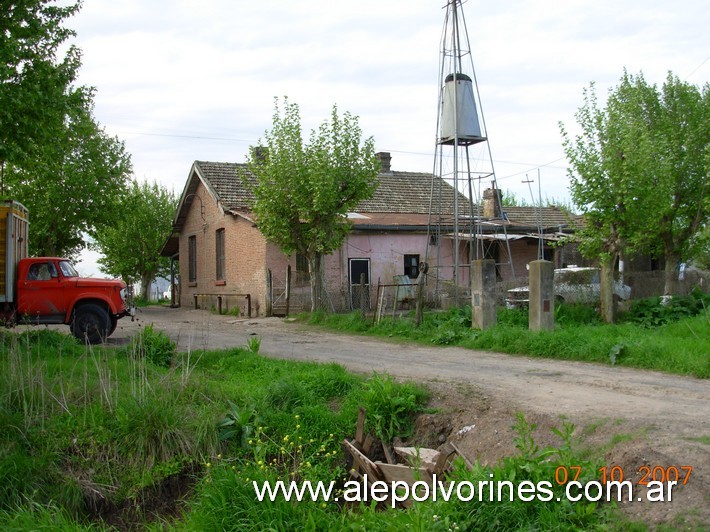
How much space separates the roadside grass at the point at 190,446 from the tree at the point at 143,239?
116 ft

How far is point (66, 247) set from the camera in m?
30.5

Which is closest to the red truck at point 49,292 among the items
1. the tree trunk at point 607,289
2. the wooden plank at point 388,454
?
the wooden plank at point 388,454

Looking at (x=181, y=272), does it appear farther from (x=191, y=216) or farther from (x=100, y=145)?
(x=100, y=145)

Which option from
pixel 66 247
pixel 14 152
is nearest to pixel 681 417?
pixel 14 152

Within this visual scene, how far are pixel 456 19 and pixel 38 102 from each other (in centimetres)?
1216

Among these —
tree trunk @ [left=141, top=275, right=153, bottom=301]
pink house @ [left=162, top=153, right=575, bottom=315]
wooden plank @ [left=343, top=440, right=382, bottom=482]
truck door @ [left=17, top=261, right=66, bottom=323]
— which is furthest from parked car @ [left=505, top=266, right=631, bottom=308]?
tree trunk @ [left=141, top=275, right=153, bottom=301]

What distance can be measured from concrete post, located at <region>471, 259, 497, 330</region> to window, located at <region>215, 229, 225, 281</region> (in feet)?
49.3

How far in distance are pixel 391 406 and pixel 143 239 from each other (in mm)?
38743

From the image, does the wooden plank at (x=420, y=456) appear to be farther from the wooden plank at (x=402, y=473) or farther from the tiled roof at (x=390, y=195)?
the tiled roof at (x=390, y=195)

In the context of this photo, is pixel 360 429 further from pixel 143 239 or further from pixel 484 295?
pixel 143 239

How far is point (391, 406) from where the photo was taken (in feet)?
26.6

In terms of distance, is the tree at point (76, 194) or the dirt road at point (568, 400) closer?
the dirt road at point (568, 400)

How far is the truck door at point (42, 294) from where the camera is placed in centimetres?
1462
